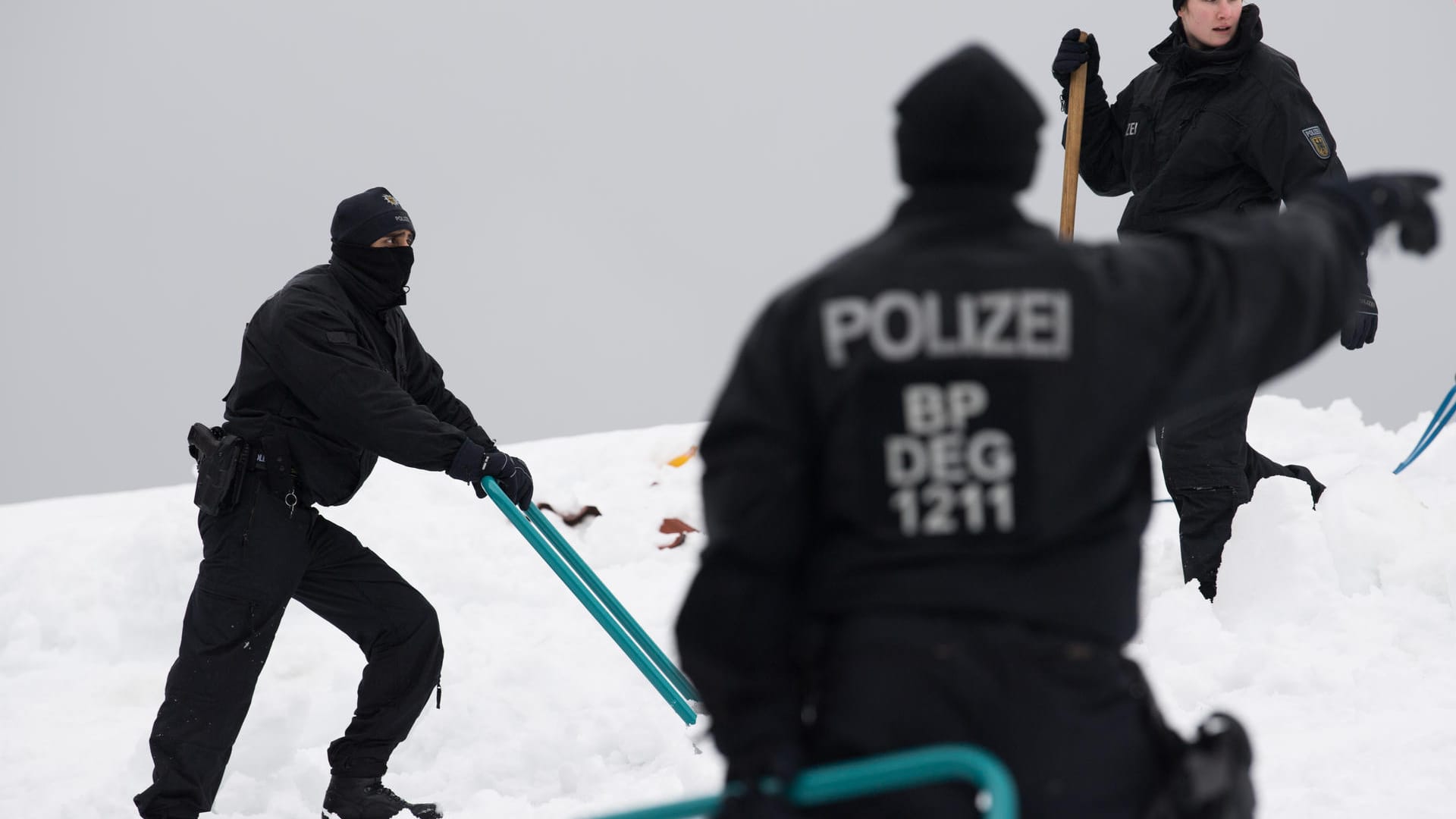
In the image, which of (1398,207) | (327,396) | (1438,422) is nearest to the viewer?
(1398,207)

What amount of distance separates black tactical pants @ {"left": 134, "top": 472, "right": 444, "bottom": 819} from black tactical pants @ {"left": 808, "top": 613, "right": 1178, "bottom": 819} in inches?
101

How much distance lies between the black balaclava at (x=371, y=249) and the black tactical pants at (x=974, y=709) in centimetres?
277

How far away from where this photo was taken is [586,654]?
557 centimetres

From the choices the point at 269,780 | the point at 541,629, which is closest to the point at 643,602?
the point at 541,629

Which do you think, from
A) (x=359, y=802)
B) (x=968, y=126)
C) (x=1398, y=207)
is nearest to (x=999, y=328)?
(x=968, y=126)

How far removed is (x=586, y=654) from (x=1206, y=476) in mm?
2528

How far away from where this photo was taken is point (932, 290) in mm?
1674

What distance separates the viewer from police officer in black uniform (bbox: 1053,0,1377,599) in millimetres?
4574

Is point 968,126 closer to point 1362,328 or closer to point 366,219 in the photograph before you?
point 366,219

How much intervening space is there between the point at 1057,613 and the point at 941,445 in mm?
262

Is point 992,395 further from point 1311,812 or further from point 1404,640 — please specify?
point 1404,640

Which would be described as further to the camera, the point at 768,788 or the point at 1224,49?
the point at 1224,49

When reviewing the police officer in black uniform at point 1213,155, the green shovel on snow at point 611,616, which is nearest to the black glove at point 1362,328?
the police officer in black uniform at point 1213,155

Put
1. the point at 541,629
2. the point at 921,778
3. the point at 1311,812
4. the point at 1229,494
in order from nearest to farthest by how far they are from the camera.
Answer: the point at 921,778, the point at 1311,812, the point at 1229,494, the point at 541,629
